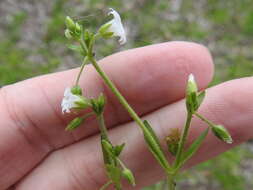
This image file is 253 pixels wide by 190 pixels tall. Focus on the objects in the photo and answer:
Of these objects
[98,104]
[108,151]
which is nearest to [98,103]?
[98,104]

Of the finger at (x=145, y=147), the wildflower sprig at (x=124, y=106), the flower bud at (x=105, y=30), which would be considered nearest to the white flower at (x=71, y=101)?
the wildflower sprig at (x=124, y=106)

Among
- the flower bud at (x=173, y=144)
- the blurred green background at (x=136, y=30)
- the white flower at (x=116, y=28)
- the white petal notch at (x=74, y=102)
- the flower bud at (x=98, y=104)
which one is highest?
the white flower at (x=116, y=28)

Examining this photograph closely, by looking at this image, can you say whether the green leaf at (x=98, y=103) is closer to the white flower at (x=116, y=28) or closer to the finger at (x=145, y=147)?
the white flower at (x=116, y=28)

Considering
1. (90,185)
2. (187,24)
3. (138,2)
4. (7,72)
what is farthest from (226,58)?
(90,185)

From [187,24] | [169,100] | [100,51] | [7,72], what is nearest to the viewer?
[169,100]

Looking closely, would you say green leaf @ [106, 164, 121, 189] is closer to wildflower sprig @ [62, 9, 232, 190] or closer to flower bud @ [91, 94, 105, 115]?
wildflower sprig @ [62, 9, 232, 190]

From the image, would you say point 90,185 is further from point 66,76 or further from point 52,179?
point 66,76
